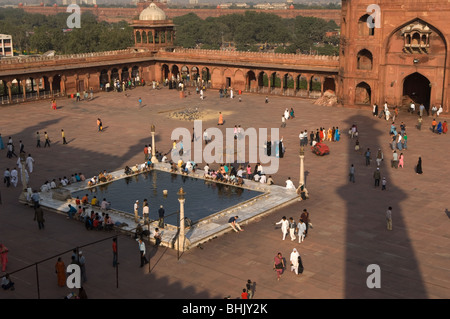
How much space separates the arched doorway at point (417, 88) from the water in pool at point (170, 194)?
22041 mm

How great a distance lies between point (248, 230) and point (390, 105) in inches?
971

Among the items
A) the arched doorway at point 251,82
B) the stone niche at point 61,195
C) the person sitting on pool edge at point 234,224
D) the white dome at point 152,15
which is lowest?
the person sitting on pool edge at point 234,224

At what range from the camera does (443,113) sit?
1555 inches

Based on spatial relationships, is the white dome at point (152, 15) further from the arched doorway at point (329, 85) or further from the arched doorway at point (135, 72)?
the arched doorway at point (329, 85)

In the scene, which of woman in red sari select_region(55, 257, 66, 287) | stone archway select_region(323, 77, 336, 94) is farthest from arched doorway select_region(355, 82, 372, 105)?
woman in red sari select_region(55, 257, 66, 287)

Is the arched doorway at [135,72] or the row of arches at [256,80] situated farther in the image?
the arched doorway at [135,72]

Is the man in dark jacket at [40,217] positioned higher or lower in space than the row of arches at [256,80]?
lower

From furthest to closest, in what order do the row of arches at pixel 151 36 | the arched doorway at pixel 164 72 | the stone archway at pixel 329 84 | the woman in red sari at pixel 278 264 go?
the arched doorway at pixel 164 72
the row of arches at pixel 151 36
the stone archway at pixel 329 84
the woman in red sari at pixel 278 264

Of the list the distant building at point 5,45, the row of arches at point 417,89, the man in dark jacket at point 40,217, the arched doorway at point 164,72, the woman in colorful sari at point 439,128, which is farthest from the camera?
the distant building at point 5,45

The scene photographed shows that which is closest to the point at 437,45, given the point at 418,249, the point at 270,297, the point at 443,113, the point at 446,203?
the point at 443,113

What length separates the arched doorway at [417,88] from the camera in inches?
1681

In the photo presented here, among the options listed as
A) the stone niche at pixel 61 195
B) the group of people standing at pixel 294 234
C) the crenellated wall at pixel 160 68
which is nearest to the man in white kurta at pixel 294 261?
the group of people standing at pixel 294 234

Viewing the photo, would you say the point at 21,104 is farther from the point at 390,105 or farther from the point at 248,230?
the point at 248,230
